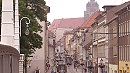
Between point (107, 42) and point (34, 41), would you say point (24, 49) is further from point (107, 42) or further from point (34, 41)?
point (107, 42)

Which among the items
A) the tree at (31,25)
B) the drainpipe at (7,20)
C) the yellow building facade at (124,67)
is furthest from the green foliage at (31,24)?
the drainpipe at (7,20)

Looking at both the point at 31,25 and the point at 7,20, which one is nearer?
the point at 7,20

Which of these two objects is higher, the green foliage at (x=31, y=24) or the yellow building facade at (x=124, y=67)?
the green foliage at (x=31, y=24)

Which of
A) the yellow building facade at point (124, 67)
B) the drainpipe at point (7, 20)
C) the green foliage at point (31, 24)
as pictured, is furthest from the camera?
the yellow building facade at point (124, 67)

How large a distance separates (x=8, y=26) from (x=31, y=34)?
2611 centimetres

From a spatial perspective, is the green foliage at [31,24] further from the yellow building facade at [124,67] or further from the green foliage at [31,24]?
the yellow building facade at [124,67]

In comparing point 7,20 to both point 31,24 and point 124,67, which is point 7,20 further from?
point 124,67

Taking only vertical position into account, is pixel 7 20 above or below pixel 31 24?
below

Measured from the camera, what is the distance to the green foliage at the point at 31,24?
123 ft

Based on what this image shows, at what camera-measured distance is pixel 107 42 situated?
65.6 meters

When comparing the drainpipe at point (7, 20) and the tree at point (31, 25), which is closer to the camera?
the drainpipe at point (7, 20)

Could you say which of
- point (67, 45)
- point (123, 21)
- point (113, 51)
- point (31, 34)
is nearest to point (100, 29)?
point (113, 51)

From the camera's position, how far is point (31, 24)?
129ft

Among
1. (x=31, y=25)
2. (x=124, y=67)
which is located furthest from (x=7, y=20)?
(x=124, y=67)
